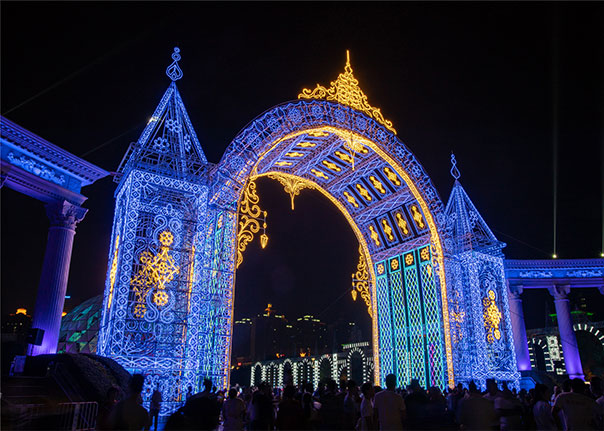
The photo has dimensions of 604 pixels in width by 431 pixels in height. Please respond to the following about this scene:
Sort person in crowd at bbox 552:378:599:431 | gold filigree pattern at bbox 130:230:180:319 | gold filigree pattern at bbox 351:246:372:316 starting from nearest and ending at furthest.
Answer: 1. person in crowd at bbox 552:378:599:431
2. gold filigree pattern at bbox 130:230:180:319
3. gold filigree pattern at bbox 351:246:372:316

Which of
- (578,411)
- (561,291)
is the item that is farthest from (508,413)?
(561,291)

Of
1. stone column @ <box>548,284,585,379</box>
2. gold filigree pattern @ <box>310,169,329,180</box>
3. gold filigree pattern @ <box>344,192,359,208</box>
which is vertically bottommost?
stone column @ <box>548,284,585,379</box>

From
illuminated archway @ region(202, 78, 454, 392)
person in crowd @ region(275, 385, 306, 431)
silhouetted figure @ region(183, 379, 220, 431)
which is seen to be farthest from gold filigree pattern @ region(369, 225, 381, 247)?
silhouetted figure @ region(183, 379, 220, 431)

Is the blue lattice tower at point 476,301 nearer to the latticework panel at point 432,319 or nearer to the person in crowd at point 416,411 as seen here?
the latticework panel at point 432,319

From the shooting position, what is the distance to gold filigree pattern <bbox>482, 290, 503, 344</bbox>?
57.9ft

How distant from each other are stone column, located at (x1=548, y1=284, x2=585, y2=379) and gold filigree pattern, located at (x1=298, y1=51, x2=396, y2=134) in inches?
536

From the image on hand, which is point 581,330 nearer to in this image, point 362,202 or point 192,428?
point 362,202

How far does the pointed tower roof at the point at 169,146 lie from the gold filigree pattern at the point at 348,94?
4706 millimetres

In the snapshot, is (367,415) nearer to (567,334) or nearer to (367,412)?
(367,412)

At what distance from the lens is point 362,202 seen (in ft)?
62.1

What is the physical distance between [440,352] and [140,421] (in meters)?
14.3

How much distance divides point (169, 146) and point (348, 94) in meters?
7.34

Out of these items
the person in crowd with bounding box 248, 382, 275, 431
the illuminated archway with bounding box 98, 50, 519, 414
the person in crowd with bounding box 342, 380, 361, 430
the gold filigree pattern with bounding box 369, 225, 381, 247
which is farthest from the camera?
the gold filigree pattern with bounding box 369, 225, 381, 247

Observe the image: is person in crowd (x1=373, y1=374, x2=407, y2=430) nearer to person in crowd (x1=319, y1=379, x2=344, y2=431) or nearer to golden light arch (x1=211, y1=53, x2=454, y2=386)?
person in crowd (x1=319, y1=379, x2=344, y2=431)
